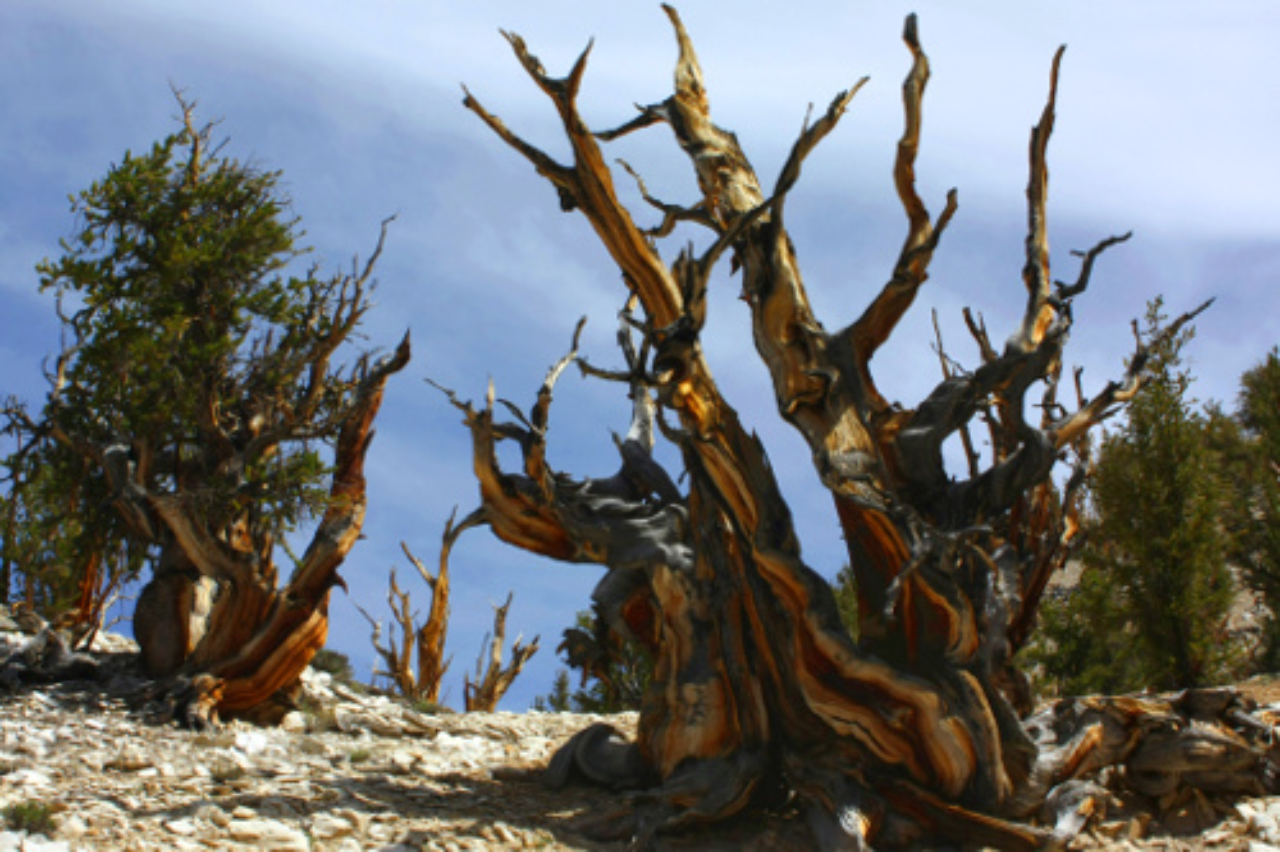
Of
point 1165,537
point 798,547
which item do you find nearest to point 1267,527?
point 1165,537

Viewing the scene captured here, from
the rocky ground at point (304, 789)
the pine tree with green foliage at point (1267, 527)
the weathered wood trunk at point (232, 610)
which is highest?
the pine tree with green foliage at point (1267, 527)

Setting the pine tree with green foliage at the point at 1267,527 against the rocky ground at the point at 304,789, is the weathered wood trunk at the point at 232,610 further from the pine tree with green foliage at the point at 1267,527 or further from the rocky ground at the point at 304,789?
the pine tree with green foliage at the point at 1267,527

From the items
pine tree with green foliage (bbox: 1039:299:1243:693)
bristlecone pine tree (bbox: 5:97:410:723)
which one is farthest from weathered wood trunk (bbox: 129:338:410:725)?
pine tree with green foliage (bbox: 1039:299:1243:693)

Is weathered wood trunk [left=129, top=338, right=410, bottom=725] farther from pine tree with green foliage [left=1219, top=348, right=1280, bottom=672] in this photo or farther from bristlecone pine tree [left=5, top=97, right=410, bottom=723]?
pine tree with green foliage [left=1219, top=348, right=1280, bottom=672]

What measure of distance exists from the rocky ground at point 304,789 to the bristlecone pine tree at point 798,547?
0.26 m

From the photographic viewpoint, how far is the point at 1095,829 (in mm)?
4918

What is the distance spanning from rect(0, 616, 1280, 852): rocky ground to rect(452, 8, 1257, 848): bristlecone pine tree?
26cm

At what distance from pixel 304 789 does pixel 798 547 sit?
7.46 feet

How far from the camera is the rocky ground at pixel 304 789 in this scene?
4297 mm

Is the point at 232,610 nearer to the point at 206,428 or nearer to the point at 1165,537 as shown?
the point at 206,428

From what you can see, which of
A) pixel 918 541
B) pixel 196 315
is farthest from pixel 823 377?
pixel 196 315

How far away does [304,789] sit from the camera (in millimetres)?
4891

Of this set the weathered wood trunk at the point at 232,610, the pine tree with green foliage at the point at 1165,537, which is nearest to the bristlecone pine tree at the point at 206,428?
the weathered wood trunk at the point at 232,610

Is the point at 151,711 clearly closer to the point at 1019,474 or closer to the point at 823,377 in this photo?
the point at 823,377
